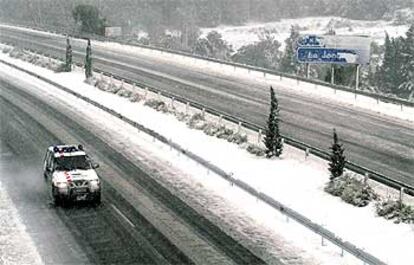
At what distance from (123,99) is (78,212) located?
26295 millimetres

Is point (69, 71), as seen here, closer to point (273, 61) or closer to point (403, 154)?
point (403, 154)

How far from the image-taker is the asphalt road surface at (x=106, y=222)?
18.0 metres

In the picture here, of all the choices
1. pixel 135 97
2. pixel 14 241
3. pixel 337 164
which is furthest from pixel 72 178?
pixel 135 97

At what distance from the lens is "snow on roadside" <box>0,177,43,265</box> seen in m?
18.1

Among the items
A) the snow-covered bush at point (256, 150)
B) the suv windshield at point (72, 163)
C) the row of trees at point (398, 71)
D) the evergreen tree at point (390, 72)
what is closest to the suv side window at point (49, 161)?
the suv windshield at point (72, 163)

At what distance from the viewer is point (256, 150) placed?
31.1 metres

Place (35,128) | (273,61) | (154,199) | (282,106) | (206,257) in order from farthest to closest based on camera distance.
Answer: (273,61)
(282,106)
(35,128)
(154,199)
(206,257)

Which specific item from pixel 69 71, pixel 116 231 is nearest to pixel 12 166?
pixel 116 231

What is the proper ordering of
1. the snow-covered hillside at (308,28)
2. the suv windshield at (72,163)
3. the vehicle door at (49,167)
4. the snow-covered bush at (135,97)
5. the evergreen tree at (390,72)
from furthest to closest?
the snow-covered hillside at (308,28)
the evergreen tree at (390,72)
the snow-covered bush at (135,97)
the vehicle door at (49,167)
the suv windshield at (72,163)

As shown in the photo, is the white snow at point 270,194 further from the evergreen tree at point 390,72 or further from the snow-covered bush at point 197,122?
the evergreen tree at point 390,72

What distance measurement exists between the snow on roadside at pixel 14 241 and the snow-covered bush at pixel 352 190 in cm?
1110

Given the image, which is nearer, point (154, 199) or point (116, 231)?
point (116, 231)

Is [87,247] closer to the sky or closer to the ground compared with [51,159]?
closer to the ground

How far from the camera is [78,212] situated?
71.9 feet
